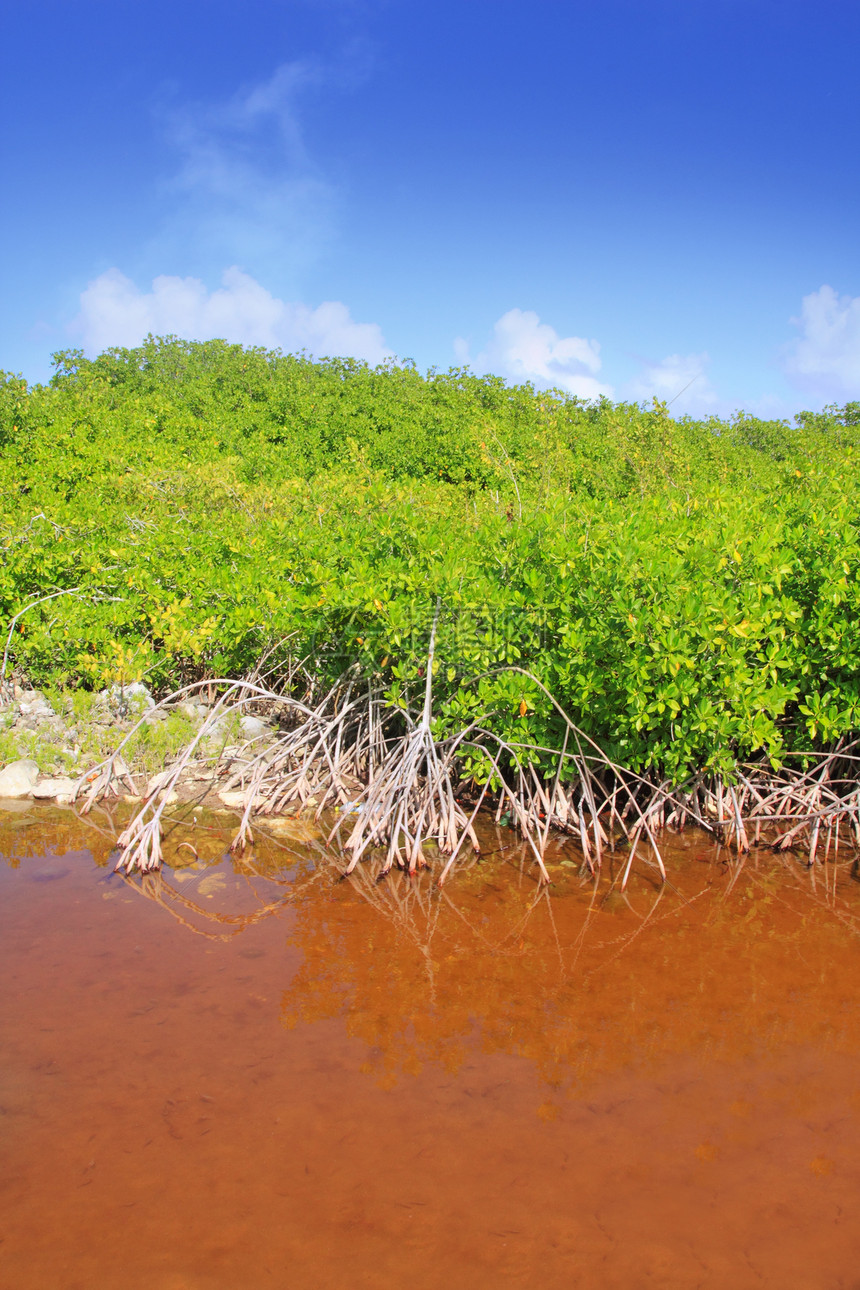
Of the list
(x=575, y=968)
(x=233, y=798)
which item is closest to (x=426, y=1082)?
(x=575, y=968)

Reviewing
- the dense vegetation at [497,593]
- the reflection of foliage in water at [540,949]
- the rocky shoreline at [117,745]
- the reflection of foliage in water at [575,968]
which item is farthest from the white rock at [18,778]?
the reflection of foliage in water at [575,968]

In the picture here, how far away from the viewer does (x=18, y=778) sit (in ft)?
22.3

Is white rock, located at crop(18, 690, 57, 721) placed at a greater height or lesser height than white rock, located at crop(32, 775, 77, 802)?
greater

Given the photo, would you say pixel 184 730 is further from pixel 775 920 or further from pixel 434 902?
pixel 775 920

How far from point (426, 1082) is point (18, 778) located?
457 centimetres

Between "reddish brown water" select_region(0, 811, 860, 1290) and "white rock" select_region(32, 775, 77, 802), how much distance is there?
3.46ft

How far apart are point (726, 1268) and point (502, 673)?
3.50 m

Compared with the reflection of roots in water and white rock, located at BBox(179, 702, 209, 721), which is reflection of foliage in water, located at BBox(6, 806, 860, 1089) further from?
white rock, located at BBox(179, 702, 209, 721)

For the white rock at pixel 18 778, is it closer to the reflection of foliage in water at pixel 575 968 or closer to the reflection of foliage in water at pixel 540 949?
the reflection of foliage in water at pixel 540 949

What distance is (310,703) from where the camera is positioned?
7.36m

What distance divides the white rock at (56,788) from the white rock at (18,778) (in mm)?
66

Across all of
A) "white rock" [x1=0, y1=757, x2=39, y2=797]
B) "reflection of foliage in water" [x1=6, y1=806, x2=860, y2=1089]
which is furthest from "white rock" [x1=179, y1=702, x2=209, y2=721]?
"reflection of foliage in water" [x1=6, y1=806, x2=860, y2=1089]

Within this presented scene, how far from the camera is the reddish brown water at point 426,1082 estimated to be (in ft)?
9.57

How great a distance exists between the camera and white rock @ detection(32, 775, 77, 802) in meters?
6.68
